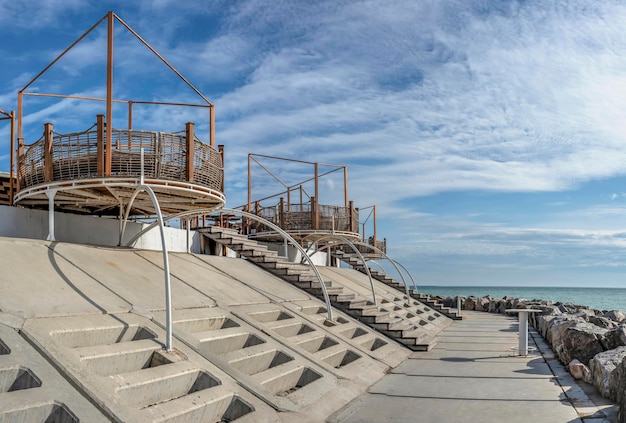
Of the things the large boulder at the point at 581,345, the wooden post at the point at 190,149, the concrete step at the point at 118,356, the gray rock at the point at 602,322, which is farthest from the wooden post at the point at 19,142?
the gray rock at the point at 602,322

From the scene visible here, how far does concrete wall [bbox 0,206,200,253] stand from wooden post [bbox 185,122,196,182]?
13.5ft

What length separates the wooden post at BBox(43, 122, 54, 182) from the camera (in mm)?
12570

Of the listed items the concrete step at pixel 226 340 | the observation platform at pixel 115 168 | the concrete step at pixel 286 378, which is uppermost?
the observation platform at pixel 115 168

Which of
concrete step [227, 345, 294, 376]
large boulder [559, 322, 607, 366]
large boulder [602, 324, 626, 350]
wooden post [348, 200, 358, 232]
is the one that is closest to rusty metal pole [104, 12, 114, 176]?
concrete step [227, 345, 294, 376]

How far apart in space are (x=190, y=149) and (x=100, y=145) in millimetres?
1855

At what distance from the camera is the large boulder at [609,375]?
827 centimetres

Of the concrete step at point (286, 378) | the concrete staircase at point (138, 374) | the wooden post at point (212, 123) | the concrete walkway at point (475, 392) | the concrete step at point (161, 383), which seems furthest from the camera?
the wooden post at point (212, 123)

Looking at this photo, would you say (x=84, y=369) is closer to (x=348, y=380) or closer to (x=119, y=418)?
(x=119, y=418)

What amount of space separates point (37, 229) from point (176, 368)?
8.60m

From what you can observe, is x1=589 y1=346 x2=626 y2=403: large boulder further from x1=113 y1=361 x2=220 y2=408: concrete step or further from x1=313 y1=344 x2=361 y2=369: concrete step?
x1=113 y1=361 x2=220 y2=408: concrete step

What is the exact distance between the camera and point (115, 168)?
1227 centimetres

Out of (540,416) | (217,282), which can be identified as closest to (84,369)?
(540,416)

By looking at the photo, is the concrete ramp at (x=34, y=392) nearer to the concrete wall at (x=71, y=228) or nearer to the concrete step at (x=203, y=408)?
the concrete step at (x=203, y=408)

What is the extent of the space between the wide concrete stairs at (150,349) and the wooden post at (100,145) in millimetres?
1651
